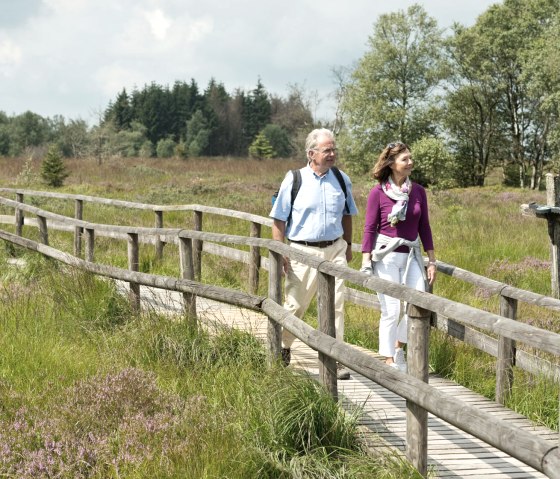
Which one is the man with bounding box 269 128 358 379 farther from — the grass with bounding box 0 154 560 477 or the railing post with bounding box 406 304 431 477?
the railing post with bounding box 406 304 431 477

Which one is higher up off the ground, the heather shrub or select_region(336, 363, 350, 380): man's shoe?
the heather shrub

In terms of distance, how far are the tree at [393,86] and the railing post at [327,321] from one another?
144 feet

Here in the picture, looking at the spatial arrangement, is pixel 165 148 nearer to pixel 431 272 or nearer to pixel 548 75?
pixel 548 75

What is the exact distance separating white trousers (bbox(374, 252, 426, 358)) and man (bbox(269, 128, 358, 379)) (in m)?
0.33

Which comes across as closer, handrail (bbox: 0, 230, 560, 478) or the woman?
handrail (bbox: 0, 230, 560, 478)

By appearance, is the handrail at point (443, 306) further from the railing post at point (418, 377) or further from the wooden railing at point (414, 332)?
the railing post at point (418, 377)

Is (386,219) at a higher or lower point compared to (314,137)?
lower

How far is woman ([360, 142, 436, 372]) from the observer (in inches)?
234

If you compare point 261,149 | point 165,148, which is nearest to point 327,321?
point 261,149

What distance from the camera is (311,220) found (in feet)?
19.6

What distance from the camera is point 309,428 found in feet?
13.9

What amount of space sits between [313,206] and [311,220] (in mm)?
105

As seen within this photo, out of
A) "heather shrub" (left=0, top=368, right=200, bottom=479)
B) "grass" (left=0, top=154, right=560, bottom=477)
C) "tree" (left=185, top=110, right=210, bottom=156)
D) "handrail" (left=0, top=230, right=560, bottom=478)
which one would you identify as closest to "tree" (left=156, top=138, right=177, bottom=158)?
"tree" (left=185, top=110, right=210, bottom=156)

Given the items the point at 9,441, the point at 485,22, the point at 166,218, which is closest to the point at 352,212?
the point at 9,441
